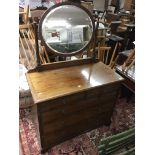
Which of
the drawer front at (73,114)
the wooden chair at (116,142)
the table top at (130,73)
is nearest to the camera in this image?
the wooden chair at (116,142)

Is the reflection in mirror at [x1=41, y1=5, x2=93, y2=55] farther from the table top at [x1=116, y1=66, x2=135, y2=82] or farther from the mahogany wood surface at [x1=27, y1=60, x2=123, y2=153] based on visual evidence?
the table top at [x1=116, y1=66, x2=135, y2=82]

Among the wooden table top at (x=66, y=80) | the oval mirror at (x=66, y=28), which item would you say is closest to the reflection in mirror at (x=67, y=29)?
the oval mirror at (x=66, y=28)

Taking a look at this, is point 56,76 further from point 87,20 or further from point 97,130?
point 97,130

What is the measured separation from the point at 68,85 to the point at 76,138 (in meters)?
0.64

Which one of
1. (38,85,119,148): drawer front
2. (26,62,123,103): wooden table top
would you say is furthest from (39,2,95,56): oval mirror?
(38,85,119,148): drawer front

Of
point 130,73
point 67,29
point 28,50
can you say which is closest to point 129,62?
point 130,73

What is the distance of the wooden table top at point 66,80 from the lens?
4.79 feet

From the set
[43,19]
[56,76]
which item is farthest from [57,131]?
[43,19]

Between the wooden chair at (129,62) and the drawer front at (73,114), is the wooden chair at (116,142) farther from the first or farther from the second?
the wooden chair at (129,62)

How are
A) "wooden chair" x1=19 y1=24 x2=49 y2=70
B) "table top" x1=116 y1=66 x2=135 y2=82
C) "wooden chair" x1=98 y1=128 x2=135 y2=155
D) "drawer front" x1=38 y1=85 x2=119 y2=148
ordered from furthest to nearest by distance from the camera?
"wooden chair" x1=19 y1=24 x2=49 y2=70 < "table top" x1=116 y1=66 x2=135 y2=82 < "drawer front" x1=38 y1=85 x2=119 y2=148 < "wooden chair" x1=98 y1=128 x2=135 y2=155

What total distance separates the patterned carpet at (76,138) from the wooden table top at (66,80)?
24.4 inches

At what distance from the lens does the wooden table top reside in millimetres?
1459
